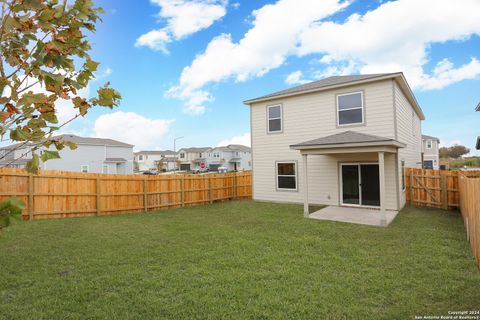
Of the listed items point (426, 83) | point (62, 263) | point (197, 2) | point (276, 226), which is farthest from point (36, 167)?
point (426, 83)

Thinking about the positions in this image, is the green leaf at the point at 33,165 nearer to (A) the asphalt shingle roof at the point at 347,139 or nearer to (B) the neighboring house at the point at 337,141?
(B) the neighboring house at the point at 337,141

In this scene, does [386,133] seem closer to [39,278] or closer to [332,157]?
[332,157]

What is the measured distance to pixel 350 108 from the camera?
12.2 m

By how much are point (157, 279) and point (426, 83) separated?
17960 millimetres

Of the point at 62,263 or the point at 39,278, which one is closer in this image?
the point at 39,278

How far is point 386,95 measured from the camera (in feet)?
36.8

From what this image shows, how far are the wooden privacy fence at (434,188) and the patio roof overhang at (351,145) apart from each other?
2873mm

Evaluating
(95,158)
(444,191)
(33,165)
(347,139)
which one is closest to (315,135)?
(347,139)

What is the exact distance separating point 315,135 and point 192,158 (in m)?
57.9

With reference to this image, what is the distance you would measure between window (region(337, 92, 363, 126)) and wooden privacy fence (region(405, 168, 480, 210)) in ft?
12.3

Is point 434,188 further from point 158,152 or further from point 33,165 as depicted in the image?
point 158,152

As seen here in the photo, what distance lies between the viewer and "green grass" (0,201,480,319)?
3.82 m

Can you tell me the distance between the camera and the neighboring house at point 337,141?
10945mm

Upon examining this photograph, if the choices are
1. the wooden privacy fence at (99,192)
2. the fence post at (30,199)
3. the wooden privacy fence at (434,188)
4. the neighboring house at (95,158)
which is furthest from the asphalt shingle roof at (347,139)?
the neighboring house at (95,158)
